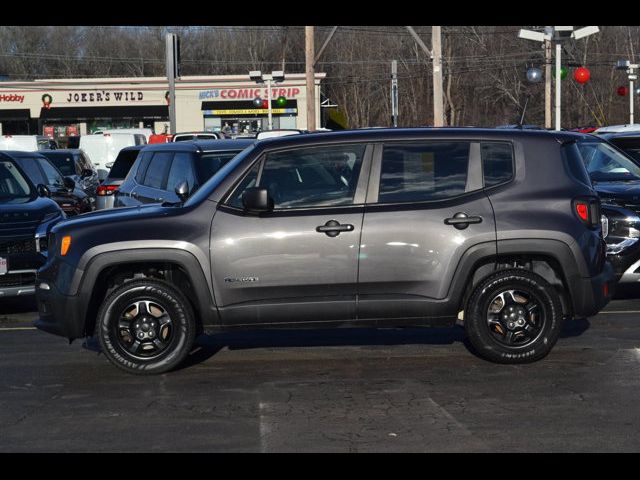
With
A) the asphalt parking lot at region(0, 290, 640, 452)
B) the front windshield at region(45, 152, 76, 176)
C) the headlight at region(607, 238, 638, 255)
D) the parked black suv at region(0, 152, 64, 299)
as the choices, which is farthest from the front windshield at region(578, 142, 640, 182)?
the front windshield at region(45, 152, 76, 176)

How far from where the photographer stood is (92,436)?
260 inches

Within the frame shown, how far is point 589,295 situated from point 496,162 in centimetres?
127

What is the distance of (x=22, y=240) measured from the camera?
38.4 ft

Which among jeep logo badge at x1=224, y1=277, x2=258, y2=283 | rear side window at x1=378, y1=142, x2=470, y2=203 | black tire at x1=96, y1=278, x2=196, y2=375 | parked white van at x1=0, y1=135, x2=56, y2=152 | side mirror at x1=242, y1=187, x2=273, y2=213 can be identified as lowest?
black tire at x1=96, y1=278, x2=196, y2=375

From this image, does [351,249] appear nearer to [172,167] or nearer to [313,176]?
[313,176]

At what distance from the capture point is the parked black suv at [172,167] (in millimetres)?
13117

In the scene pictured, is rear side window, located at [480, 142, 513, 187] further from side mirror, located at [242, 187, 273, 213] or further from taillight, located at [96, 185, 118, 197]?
taillight, located at [96, 185, 118, 197]

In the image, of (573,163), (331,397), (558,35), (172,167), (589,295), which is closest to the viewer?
(331,397)

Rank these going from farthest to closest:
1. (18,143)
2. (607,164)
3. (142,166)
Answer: (18,143)
(142,166)
(607,164)

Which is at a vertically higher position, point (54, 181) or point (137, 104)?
point (137, 104)

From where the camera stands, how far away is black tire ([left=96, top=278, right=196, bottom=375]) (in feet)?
27.1

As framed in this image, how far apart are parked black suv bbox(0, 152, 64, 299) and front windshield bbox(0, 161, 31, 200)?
0.88ft

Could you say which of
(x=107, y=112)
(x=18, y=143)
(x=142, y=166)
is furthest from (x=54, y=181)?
(x=107, y=112)
